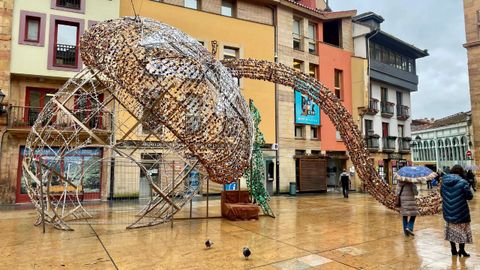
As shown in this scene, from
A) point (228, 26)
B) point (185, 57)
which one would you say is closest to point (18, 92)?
point (228, 26)

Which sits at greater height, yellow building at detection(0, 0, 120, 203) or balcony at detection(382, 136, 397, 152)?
yellow building at detection(0, 0, 120, 203)

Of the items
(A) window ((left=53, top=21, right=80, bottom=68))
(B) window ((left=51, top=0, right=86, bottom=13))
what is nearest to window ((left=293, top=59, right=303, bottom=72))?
(B) window ((left=51, top=0, right=86, bottom=13))

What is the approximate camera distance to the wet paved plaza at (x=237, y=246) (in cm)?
583

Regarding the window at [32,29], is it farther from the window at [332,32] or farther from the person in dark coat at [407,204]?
the window at [332,32]

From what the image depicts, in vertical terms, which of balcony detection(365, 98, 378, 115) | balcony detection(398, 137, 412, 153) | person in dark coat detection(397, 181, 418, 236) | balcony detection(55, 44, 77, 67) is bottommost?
person in dark coat detection(397, 181, 418, 236)

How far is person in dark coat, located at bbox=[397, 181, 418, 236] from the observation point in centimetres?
813

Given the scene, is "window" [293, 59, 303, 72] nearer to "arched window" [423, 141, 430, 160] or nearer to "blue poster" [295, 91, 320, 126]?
"blue poster" [295, 91, 320, 126]

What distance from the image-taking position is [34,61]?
648 inches

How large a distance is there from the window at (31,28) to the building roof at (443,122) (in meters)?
44.1

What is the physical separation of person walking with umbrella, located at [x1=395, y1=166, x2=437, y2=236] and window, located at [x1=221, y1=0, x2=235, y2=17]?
16.8 metres

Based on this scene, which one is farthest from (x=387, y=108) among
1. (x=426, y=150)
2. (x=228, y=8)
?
(x=426, y=150)

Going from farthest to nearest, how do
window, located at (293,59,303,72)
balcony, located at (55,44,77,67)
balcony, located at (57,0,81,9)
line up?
window, located at (293,59,303,72), balcony, located at (57,0,81,9), balcony, located at (55,44,77,67)

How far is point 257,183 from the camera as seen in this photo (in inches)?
431

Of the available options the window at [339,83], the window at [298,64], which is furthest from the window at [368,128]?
the window at [298,64]
